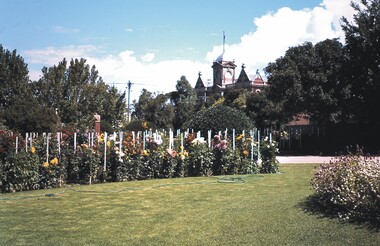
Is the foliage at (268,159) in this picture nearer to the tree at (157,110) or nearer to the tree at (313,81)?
the tree at (313,81)

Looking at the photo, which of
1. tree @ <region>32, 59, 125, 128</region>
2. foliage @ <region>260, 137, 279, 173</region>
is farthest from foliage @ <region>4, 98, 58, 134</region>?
foliage @ <region>260, 137, 279, 173</region>

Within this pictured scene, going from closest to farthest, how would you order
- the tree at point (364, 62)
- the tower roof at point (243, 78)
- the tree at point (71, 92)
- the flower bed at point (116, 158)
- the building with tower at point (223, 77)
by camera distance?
the flower bed at point (116, 158) → the tree at point (364, 62) → the tree at point (71, 92) → the tower roof at point (243, 78) → the building with tower at point (223, 77)

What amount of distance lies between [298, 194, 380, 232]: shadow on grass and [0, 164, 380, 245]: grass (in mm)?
98

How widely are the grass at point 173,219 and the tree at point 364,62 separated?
17498mm

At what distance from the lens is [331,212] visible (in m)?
6.20

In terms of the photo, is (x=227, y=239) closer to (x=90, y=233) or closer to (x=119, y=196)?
(x=90, y=233)

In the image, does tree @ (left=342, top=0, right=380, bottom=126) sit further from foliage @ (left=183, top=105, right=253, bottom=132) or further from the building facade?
the building facade

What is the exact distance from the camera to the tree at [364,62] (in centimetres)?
2381

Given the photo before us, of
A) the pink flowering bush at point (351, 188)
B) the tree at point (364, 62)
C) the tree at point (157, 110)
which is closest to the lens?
the pink flowering bush at point (351, 188)

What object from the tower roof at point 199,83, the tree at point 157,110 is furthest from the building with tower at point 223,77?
the tree at point 157,110

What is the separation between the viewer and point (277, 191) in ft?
27.8

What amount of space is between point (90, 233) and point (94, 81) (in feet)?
92.0

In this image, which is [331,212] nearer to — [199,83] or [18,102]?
[18,102]

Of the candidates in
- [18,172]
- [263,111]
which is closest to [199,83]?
[263,111]
